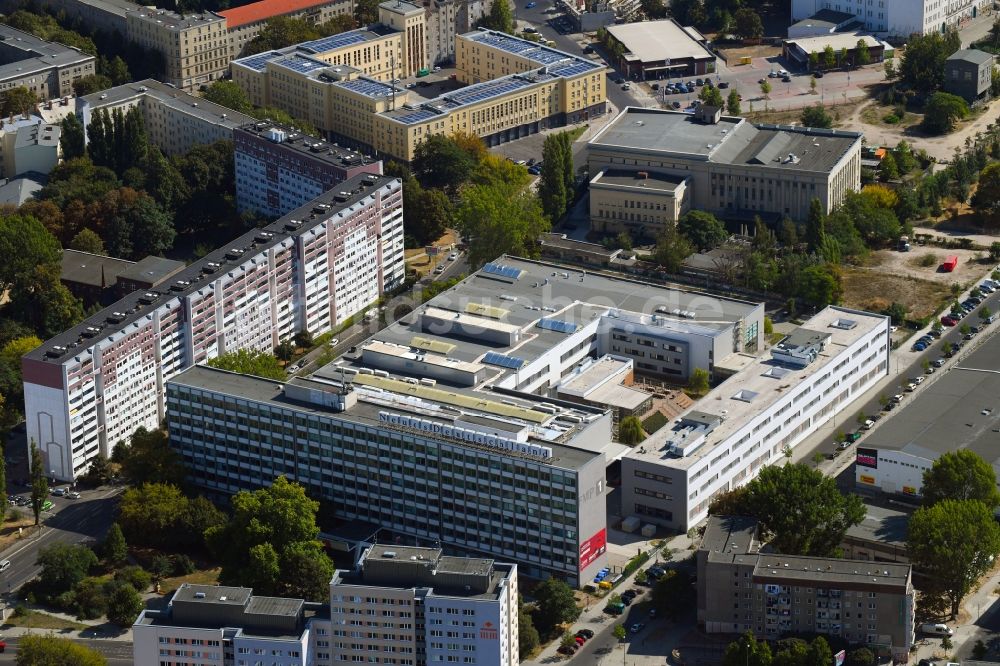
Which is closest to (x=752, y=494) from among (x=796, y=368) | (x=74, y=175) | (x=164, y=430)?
(x=796, y=368)

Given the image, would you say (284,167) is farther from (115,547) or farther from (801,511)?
(801,511)

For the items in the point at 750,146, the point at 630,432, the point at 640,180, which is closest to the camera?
the point at 630,432

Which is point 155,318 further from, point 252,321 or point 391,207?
point 391,207

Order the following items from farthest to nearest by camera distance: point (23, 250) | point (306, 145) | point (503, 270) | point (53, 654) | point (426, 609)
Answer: point (306, 145) < point (23, 250) < point (503, 270) < point (53, 654) < point (426, 609)

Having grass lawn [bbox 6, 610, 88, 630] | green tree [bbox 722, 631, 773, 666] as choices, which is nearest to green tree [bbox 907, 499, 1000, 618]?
green tree [bbox 722, 631, 773, 666]

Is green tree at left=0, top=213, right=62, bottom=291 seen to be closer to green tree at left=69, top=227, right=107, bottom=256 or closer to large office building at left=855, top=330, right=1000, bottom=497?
green tree at left=69, top=227, right=107, bottom=256

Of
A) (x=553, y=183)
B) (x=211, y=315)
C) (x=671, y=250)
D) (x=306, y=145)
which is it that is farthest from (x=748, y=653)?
(x=306, y=145)
